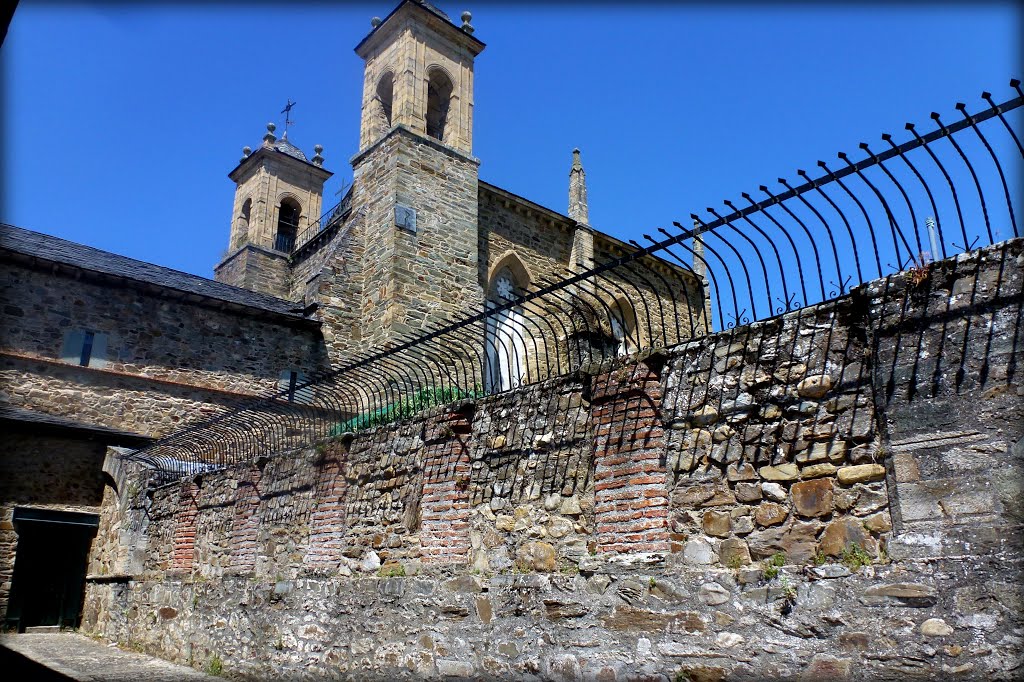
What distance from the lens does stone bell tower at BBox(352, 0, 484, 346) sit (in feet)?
53.7

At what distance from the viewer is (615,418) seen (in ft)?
16.6

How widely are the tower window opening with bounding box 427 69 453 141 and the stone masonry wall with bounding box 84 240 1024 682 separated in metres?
13.3

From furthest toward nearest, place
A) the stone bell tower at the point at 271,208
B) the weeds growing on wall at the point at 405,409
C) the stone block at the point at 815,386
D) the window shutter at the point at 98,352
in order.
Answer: the stone bell tower at the point at 271,208, the window shutter at the point at 98,352, the weeds growing on wall at the point at 405,409, the stone block at the point at 815,386

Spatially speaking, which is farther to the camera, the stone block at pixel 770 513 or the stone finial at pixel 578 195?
the stone finial at pixel 578 195

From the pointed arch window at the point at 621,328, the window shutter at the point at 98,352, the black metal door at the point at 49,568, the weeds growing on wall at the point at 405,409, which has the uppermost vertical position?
the window shutter at the point at 98,352

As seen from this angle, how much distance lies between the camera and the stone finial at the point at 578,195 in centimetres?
2134

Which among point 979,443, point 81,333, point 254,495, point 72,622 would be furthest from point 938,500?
point 81,333

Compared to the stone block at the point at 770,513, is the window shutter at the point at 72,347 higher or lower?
higher

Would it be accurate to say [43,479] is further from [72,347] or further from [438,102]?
[438,102]

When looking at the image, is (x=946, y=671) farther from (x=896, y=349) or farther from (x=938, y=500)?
(x=896, y=349)

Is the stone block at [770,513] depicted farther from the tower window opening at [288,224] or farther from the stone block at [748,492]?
the tower window opening at [288,224]

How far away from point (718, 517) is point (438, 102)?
16.8m

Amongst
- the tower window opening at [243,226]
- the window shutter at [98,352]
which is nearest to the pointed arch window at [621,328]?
the window shutter at [98,352]

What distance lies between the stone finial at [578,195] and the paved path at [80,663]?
49.2ft
